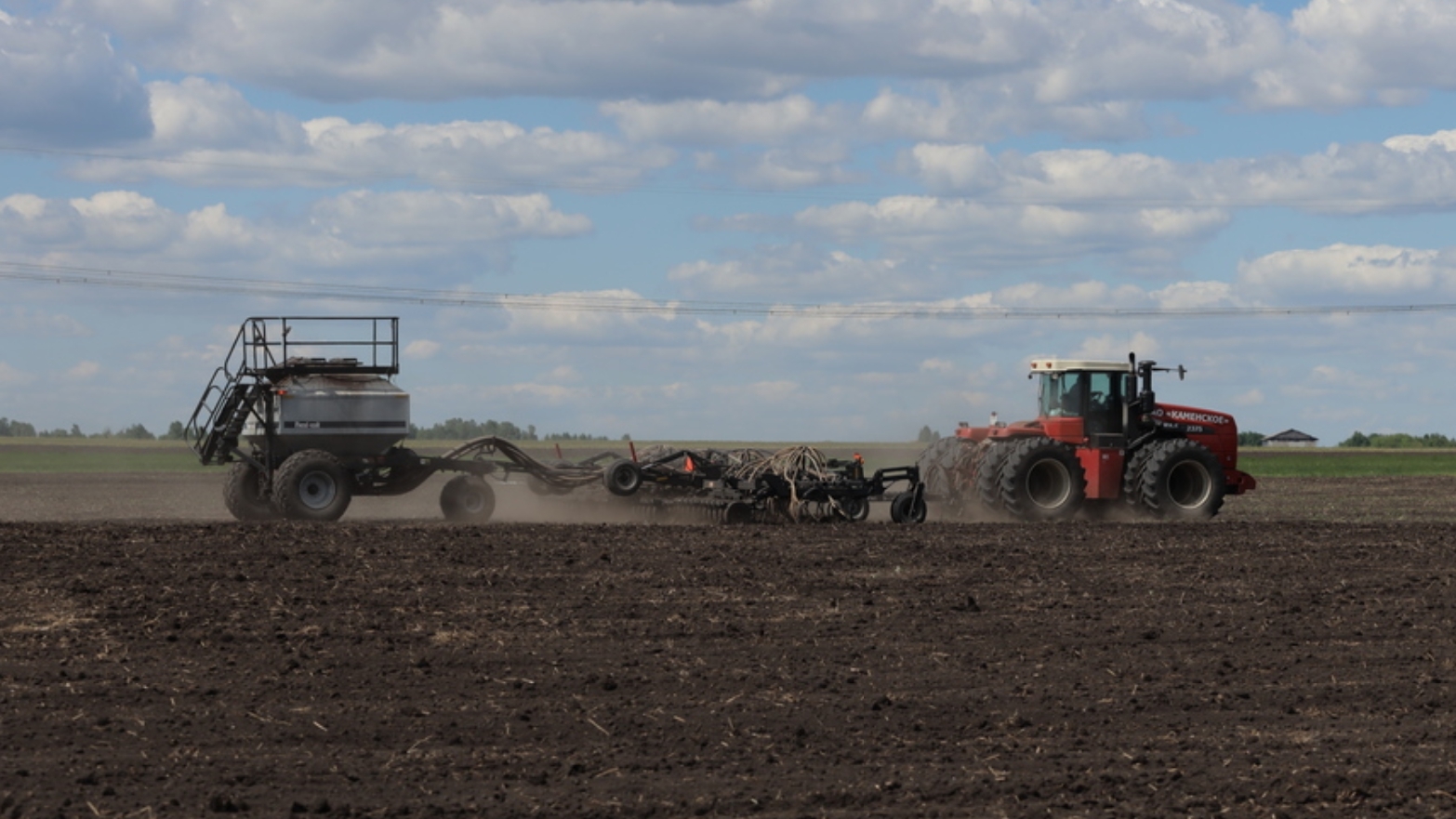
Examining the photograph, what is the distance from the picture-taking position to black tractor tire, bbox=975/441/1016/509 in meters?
23.1

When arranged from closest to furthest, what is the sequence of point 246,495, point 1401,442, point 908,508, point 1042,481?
point 908,508
point 246,495
point 1042,481
point 1401,442

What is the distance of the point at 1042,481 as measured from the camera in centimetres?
2348

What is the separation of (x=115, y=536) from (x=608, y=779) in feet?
38.0

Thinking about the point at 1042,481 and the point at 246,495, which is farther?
the point at 1042,481

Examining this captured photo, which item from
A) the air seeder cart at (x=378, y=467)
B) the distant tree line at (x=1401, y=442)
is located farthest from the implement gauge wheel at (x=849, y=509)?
the distant tree line at (x=1401, y=442)

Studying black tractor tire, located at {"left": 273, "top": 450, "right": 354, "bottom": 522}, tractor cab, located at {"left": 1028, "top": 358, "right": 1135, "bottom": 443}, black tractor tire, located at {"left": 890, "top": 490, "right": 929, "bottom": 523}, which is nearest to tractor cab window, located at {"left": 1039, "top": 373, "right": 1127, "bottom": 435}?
tractor cab, located at {"left": 1028, "top": 358, "right": 1135, "bottom": 443}

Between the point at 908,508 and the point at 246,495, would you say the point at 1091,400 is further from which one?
the point at 246,495

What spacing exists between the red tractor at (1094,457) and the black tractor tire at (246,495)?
9318 millimetres

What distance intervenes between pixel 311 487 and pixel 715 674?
12.2 metres

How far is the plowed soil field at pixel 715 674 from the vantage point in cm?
866

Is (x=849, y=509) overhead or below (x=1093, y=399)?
below

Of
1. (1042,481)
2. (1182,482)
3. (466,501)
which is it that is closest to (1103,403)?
(1042,481)

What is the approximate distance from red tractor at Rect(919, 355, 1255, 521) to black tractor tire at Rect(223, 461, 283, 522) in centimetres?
932

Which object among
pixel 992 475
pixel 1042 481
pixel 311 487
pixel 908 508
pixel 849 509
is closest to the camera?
pixel 849 509
